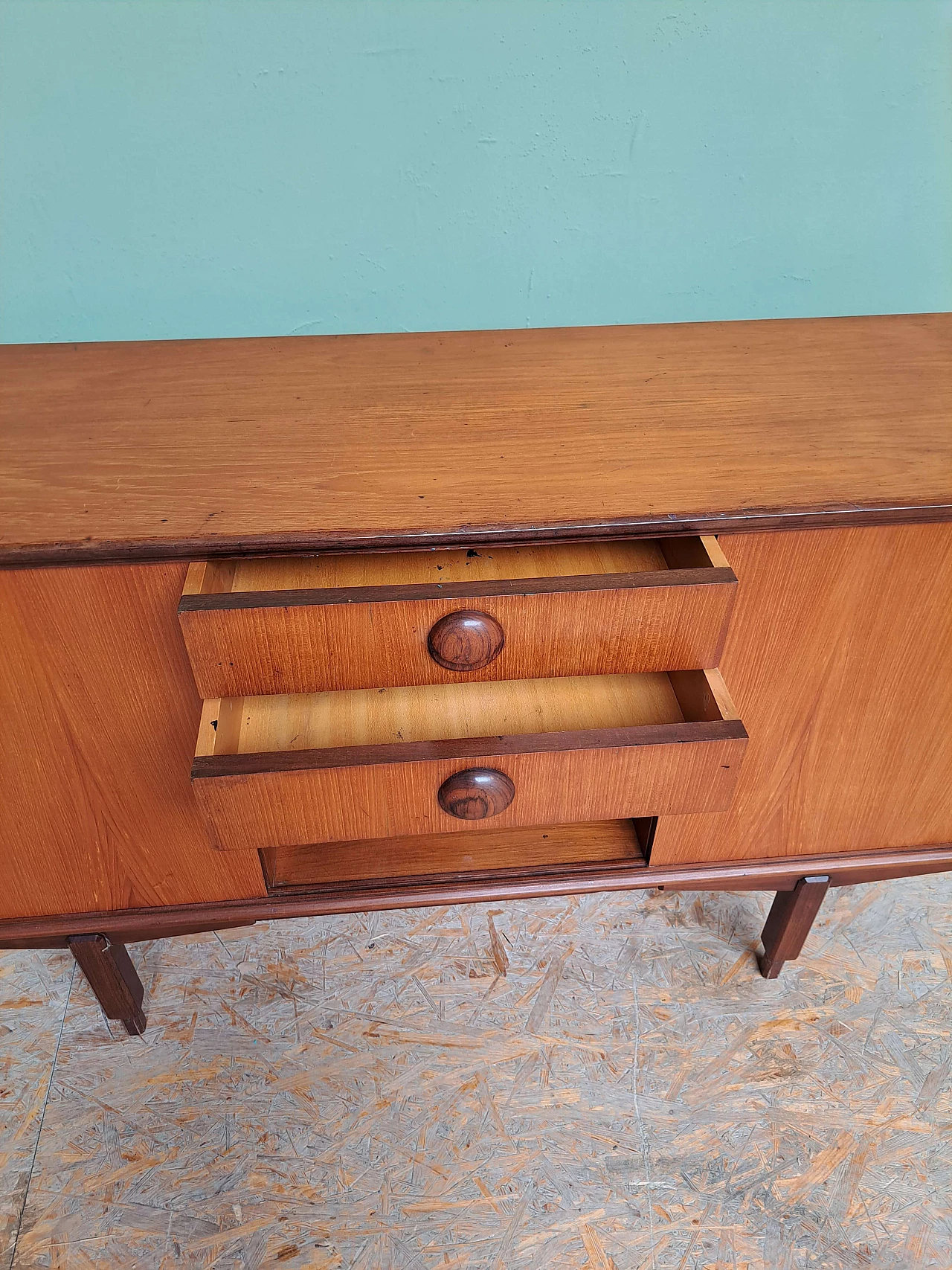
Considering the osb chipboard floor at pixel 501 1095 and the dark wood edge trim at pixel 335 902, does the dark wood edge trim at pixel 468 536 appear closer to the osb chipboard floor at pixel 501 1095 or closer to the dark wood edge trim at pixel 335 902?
the dark wood edge trim at pixel 335 902

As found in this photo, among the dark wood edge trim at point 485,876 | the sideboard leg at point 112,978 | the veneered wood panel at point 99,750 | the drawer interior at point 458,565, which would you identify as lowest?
the sideboard leg at point 112,978

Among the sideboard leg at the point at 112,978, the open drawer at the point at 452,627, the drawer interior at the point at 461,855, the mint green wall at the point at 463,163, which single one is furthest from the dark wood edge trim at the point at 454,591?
the mint green wall at the point at 463,163

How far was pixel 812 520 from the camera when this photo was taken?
2.48 ft

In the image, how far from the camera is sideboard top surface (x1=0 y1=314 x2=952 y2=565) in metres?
0.74

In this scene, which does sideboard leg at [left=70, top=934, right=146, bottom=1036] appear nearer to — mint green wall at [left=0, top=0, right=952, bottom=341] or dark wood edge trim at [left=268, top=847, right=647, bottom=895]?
dark wood edge trim at [left=268, top=847, right=647, bottom=895]

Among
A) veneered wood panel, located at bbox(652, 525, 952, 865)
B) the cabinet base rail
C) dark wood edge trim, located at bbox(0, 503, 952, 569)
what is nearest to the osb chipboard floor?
the cabinet base rail

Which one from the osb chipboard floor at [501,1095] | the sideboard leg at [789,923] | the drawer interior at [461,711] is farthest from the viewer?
the sideboard leg at [789,923]

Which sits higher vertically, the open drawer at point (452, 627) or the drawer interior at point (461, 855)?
the open drawer at point (452, 627)

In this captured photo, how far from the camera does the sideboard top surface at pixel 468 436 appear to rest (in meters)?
0.74

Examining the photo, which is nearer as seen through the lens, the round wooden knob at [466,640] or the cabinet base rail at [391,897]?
the round wooden knob at [466,640]

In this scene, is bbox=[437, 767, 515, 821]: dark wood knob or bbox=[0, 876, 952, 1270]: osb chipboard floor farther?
bbox=[0, 876, 952, 1270]: osb chipboard floor

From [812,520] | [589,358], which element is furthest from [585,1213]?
[589,358]

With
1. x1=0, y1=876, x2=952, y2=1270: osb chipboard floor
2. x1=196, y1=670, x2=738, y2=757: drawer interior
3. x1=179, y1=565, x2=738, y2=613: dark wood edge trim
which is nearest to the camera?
x1=179, y1=565, x2=738, y2=613: dark wood edge trim

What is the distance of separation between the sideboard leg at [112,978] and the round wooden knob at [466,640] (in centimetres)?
54
